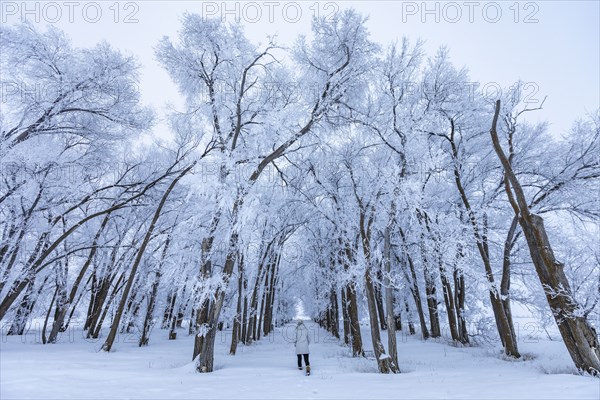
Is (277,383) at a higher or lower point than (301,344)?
lower

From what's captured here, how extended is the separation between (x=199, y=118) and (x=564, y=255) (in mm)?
13969

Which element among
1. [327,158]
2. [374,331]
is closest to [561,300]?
[374,331]

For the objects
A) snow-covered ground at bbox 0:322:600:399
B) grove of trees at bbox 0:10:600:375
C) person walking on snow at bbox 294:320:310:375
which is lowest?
snow-covered ground at bbox 0:322:600:399

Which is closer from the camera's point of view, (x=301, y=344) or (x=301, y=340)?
(x=301, y=344)

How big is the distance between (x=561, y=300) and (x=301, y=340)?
6.29 meters

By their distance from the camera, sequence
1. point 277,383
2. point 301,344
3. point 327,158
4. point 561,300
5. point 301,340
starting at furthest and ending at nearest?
point 327,158 → point 301,340 → point 301,344 → point 277,383 → point 561,300

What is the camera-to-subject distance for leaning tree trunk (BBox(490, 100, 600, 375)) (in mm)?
6555

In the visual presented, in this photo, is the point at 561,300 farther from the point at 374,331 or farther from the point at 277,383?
the point at 277,383

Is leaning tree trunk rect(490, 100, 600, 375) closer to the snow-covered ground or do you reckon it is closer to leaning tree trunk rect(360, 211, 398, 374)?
the snow-covered ground

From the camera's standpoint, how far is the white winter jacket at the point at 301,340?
9.06 m

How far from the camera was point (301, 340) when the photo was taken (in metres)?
9.19

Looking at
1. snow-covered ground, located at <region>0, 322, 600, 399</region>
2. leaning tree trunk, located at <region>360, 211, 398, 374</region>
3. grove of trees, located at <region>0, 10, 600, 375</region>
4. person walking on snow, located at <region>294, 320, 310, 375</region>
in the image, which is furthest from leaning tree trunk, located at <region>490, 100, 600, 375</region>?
person walking on snow, located at <region>294, 320, 310, 375</region>

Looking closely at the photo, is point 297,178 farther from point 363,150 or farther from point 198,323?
point 198,323

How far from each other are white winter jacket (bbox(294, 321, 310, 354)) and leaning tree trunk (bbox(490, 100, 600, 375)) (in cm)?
599
